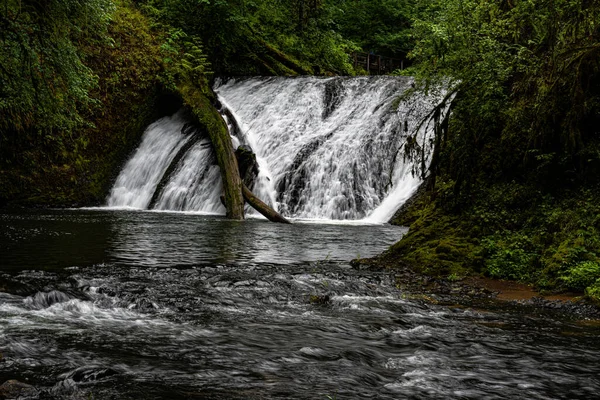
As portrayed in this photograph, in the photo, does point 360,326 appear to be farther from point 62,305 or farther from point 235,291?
point 62,305

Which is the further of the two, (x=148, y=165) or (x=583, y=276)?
(x=148, y=165)

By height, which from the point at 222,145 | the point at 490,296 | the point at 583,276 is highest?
the point at 222,145

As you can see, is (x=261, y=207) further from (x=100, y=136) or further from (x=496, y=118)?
(x=496, y=118)

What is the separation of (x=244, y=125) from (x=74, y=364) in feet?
66.1

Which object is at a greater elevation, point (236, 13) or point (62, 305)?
point (236, 13)

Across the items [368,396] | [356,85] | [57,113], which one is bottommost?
[368,396]

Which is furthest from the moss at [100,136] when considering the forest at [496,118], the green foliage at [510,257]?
the green foliage at [510,257]

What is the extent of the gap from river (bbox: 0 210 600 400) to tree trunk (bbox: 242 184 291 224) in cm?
665

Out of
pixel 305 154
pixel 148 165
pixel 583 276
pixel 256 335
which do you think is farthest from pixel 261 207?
pixel 256 335

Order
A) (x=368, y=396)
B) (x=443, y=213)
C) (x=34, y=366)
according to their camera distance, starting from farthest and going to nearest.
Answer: (x=443, y=213)
(x=34, y=366)
(x=368, y=396)

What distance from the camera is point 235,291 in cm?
786

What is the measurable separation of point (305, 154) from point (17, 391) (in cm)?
1726

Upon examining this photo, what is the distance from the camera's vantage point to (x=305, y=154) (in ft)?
68.2

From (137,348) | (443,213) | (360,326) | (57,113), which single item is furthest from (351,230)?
(137,348)
